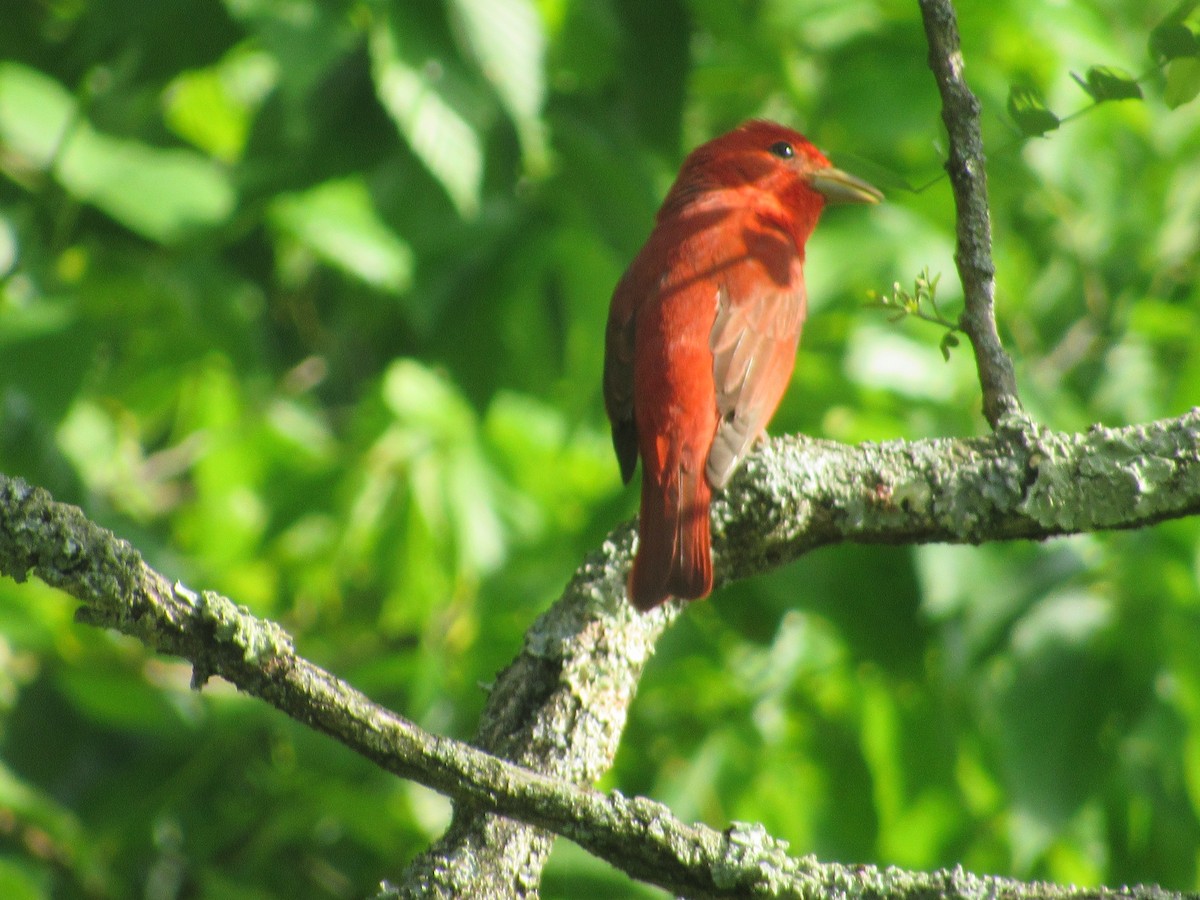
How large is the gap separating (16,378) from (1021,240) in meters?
3.58

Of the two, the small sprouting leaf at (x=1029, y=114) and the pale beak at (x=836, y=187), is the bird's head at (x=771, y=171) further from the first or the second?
the small sprouting leaf at (x=1029, y=114)

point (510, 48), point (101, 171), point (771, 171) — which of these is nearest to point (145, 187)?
point (101, 171)

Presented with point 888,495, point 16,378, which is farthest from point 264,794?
point 888,495

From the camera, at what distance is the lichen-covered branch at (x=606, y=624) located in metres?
1.56

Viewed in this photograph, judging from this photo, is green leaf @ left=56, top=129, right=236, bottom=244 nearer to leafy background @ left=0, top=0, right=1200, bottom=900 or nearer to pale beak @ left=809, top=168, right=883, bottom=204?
leafy background @ left=0, top=0, right=1200, bottom=900

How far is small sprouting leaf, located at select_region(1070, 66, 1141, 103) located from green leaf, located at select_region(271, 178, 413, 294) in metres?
2.43

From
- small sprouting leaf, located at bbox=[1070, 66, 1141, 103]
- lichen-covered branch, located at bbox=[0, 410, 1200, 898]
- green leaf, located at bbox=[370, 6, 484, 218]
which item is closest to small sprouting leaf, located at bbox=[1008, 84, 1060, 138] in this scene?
small sprouting leaf, located at bbox=[1070, 66, 1141, 103]

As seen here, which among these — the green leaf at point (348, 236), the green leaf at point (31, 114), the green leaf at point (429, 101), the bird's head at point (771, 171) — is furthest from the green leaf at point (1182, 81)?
the green leaf at point (31, 114)

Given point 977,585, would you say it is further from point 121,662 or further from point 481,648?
point 121,662

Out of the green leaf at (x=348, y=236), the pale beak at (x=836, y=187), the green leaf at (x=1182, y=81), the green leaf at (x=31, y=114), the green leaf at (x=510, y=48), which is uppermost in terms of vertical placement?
the pale beak at (x=836, y=187)

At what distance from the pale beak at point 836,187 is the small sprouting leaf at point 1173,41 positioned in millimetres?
2232

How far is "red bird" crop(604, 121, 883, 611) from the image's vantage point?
2781 mm

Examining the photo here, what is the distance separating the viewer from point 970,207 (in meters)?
2.19

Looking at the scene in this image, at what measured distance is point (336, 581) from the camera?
16.2ft
